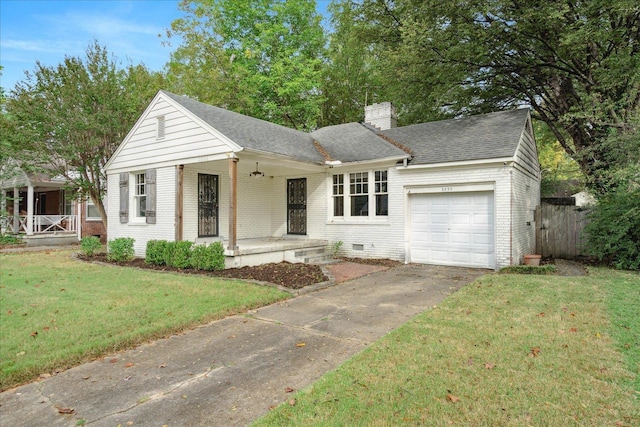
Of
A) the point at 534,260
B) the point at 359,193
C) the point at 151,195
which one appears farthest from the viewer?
the point at 359,193

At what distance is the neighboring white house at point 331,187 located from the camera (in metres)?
10.1

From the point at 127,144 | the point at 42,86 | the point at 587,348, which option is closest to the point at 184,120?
the point at 127,144

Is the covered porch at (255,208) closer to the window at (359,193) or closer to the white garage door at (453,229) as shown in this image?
the window at (359,193)

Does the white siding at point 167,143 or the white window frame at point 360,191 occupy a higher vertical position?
the white siding at point 167,143

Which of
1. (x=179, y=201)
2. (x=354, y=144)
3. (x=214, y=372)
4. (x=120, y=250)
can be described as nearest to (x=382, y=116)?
(x=354, y=144)

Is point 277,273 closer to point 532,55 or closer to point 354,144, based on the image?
point 354,144

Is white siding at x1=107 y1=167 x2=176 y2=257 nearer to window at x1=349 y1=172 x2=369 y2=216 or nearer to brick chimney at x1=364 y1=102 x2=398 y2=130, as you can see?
window at x1=349 y1=172 x2=369 y2=216

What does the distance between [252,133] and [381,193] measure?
179 inches

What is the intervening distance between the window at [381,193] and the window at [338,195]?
1.33 metres

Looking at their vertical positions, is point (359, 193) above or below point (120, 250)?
above

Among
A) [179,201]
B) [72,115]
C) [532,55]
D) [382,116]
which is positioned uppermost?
[532,55]

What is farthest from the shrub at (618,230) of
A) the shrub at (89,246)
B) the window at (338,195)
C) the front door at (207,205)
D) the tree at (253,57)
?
the tree at (253,57)

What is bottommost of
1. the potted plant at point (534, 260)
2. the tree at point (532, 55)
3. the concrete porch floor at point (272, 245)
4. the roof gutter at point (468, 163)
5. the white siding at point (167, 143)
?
the potted plant at point (534, 260)

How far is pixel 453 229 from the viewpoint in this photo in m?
10.9
